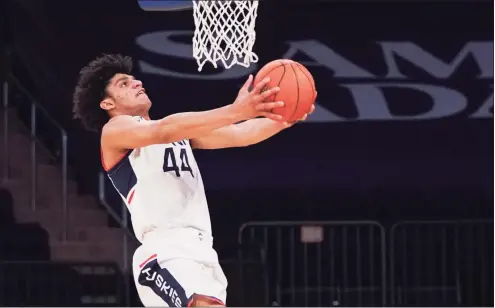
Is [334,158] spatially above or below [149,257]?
above

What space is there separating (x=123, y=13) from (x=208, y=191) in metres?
1.43

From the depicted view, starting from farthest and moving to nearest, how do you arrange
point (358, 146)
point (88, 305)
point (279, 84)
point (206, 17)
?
point (358, 146) → point (88, 305) → point (206, 17) → point (279, 84)

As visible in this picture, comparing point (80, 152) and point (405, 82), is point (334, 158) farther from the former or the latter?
point (80, 152)

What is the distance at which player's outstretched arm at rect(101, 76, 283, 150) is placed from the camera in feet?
13.2

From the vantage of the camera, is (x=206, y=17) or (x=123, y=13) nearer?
(x=206, y=17)

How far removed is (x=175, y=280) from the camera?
4633 mm

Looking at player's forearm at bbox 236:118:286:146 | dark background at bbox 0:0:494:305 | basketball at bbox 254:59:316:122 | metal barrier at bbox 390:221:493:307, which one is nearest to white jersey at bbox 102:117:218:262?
player's forearm at bbox 236:118:286:146

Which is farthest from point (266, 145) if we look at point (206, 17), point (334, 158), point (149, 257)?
point (149, 257)

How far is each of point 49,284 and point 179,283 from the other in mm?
2708

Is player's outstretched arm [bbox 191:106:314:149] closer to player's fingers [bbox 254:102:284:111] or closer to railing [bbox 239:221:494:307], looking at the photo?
player's fingers [bbox 254:102:284:111]

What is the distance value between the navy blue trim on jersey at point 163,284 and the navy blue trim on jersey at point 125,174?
474 millimetres

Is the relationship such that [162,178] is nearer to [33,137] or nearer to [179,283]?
[179,283]

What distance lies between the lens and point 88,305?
23.2 ft

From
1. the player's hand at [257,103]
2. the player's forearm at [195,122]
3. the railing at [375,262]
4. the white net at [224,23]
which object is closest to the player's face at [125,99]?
the white net at [224,23]
